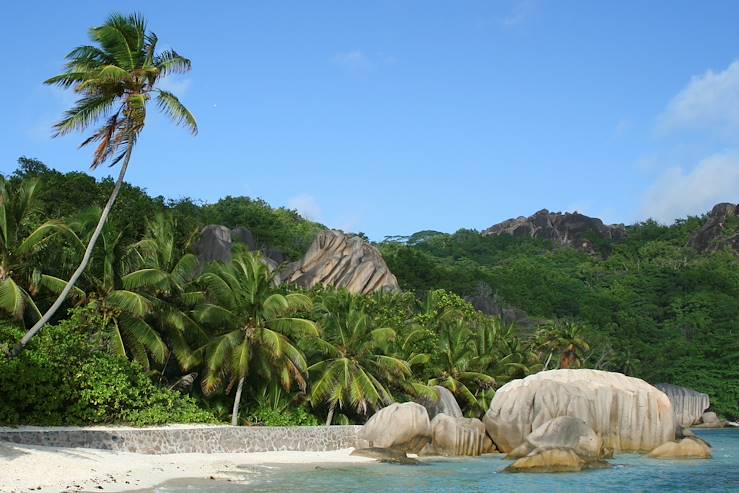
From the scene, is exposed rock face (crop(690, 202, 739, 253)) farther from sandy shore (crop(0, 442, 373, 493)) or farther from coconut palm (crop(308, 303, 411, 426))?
sandy shore (crop(0, 442, 373, 493))

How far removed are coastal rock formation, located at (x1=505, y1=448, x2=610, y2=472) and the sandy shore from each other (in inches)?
314

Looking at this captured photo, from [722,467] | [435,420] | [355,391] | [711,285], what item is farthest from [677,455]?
[711,285]

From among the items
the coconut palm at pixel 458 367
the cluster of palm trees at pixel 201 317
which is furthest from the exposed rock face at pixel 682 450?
the coconut palm at pixel 458 367

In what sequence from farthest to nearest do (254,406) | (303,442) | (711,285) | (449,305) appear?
1. (711,285)
2. (449,305)
3. (254,406)
4. (303,442)

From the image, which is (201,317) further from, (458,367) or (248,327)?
(458,367)

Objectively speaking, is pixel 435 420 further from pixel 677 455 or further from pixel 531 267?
pixel 531 267

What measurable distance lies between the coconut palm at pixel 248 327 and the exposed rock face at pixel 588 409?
30.7 ft

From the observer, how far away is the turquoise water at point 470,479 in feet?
65.6

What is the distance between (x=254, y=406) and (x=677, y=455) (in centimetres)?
1670

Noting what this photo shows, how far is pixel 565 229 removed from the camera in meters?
136

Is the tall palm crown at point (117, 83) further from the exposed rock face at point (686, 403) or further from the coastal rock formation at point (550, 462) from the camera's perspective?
the exposed rock face at point (686, 403)

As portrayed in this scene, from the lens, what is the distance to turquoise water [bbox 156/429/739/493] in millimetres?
20000

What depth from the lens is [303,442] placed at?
90.8 ft

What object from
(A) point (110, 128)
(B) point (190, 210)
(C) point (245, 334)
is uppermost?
(B) point (190, 210)
